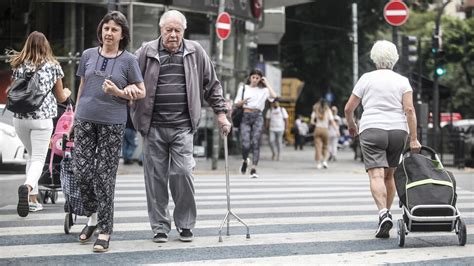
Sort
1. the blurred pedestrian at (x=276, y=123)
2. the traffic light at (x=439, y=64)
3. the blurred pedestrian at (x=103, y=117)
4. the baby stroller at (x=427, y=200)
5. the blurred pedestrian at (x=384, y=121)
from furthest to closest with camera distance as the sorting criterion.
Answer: the traffic light at (x=439, y=64) → the blurred pedestrian at (x=276, y=123) → the blurred pedestrian at (x=384, y=121) → the baby stroller at (x=427, y=200) → the blurred pedestrian at (x=103, y=117)

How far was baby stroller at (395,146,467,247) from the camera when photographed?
6.03m

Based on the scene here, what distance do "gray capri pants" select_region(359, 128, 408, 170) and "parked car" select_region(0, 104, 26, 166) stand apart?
182 inches

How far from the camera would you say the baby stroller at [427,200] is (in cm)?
603

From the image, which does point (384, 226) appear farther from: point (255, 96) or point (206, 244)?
point (255, 96)

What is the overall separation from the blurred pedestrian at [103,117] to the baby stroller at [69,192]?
33cm

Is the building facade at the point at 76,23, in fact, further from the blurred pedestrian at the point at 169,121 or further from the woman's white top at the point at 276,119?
the blurred pedestrian at the point at 169,121

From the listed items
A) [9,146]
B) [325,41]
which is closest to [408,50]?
[9,146]

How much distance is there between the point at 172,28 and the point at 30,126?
7.29ft

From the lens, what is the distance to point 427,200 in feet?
19.9

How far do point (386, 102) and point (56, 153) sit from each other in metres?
3.44

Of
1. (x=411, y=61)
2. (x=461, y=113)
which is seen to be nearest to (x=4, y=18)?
(x=411, y=61)

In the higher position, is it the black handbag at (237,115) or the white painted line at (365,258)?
the black handbag at (237,115)

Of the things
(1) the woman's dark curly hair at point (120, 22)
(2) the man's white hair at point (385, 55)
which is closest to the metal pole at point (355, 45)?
(2) the man's white hair at point (385, 55)

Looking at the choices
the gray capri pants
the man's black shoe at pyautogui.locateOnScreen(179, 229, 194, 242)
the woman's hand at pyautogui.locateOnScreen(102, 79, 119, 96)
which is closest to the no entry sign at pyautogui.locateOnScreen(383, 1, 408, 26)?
the gray capri pants
